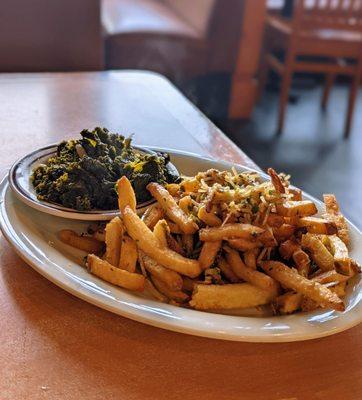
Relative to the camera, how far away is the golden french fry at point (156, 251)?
81 cm

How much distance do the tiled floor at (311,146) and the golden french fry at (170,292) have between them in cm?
215

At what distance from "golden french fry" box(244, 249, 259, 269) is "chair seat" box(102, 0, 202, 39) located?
2826mm

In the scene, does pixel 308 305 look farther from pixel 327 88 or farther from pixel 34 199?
pixel 327 88

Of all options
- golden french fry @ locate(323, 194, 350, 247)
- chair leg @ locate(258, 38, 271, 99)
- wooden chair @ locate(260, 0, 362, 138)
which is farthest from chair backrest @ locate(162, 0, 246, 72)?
golden french fry @ locate(323, 194, 350, 247)

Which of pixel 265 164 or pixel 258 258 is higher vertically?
pixel 258 258

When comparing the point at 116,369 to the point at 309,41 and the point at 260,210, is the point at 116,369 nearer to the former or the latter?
the point at 260,210

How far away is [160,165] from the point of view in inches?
41.6

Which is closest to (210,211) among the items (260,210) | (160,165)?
(260,210)

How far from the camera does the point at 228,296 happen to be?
0.80m

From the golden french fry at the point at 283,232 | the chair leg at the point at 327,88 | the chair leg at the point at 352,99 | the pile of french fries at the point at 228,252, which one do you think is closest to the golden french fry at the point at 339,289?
the pile of french fries at the point at 228,252

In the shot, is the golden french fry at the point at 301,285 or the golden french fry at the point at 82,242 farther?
the golden french fry at the point at 82,242

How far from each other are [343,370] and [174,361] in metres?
0.24

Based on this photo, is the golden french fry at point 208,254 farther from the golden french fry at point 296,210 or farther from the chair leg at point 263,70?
the chair leg at point 263,70

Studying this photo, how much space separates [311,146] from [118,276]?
3.11m
